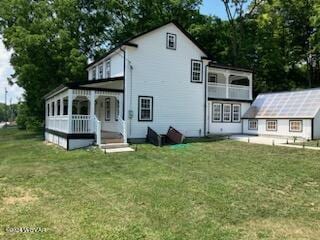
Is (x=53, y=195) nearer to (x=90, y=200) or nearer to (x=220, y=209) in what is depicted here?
(x=90, y=200)

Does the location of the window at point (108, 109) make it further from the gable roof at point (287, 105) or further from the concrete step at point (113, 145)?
the gable roof at point (287, 105)

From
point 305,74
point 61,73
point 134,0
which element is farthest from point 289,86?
point 61,73

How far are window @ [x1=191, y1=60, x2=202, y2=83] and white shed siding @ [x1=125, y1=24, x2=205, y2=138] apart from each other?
0.94 ft

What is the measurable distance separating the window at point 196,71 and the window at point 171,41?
1832mm

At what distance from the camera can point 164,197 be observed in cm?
802

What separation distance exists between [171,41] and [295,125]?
32.1 ft

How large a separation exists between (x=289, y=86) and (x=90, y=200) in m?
36.6

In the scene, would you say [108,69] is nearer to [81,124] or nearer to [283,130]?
[81,124]

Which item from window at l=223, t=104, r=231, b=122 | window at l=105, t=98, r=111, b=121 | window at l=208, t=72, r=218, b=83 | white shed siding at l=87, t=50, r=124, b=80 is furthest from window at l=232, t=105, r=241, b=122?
white shed siding at l=87, t=50, r=124, b=80

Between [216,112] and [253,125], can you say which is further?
[253,125]

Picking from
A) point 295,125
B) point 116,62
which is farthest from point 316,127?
point 116,62

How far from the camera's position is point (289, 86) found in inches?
1565

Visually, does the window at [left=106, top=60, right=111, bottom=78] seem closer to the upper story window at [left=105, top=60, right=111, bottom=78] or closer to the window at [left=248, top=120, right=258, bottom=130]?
the upper story window at [left=105, top=60, right=111, bottom=78]

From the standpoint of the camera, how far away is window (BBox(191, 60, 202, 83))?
23.4 m
